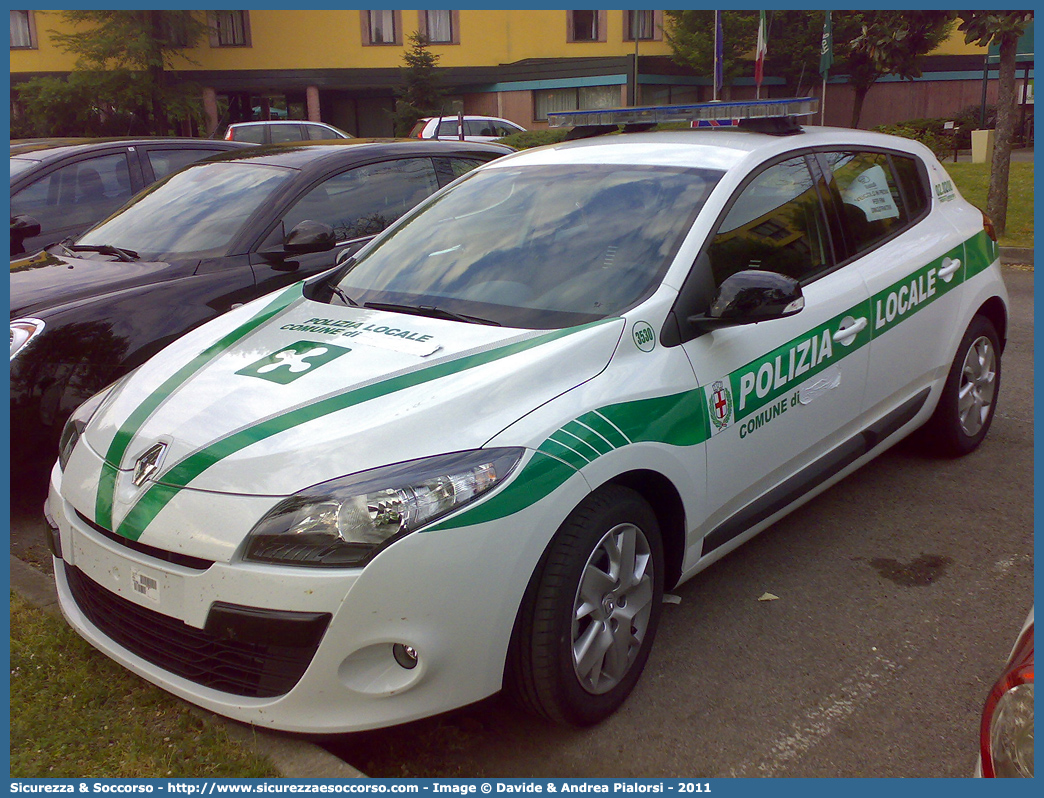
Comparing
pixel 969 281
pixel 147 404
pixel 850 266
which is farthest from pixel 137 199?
pixel 969 281

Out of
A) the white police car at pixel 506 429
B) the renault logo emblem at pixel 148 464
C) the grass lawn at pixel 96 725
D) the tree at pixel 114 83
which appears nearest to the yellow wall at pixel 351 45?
the tree at pixel 114 83

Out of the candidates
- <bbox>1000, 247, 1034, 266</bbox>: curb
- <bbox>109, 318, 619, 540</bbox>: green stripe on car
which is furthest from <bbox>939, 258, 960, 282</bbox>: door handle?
<bbox>1000, 247, 1034, 266</bbox>: curb

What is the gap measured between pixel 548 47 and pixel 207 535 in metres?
38.9

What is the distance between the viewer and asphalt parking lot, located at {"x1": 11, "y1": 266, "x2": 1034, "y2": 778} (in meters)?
2.74

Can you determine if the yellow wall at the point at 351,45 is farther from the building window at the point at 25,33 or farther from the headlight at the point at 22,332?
the headlight at the point at 22,332

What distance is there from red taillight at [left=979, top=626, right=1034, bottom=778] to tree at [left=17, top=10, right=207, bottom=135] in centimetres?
3577

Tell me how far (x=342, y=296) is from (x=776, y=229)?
1668 millimetres

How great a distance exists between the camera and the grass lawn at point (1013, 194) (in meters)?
11.9

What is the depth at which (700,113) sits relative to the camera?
4.19 m

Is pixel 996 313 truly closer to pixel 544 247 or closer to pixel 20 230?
pixel 544 247

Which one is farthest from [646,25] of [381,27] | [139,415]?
[139,415]

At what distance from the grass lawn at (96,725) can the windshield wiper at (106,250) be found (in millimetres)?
2502

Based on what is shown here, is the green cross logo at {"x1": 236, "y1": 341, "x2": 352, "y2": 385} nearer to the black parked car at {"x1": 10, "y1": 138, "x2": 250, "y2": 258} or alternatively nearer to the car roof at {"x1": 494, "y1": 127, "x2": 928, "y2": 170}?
the car roof at {"x1": 494, "y1": 127, "x2": 928, "y2": 170}

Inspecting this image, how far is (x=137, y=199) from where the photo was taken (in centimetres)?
589
